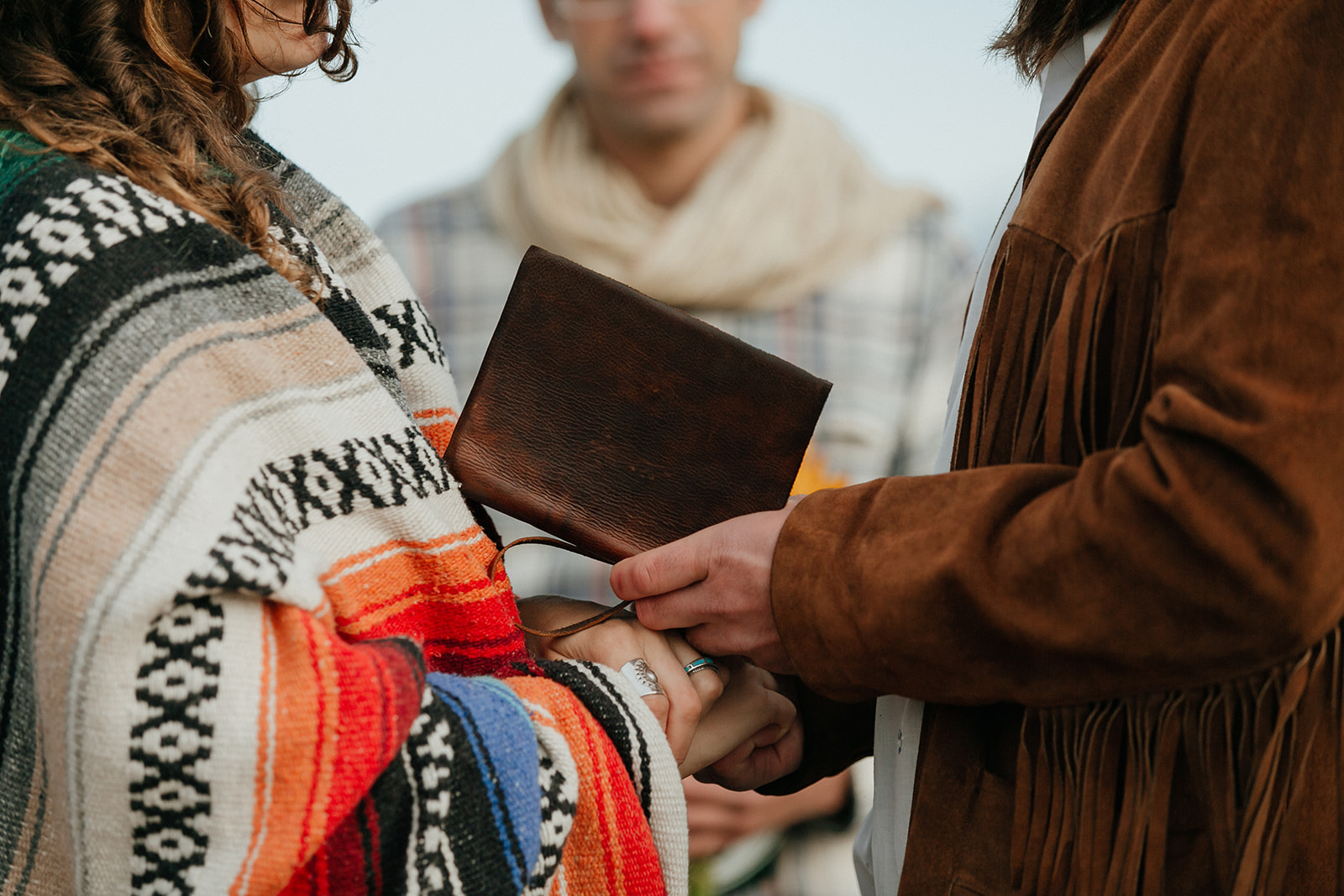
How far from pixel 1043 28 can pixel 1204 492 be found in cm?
61

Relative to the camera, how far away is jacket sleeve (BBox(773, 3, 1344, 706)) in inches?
28.1

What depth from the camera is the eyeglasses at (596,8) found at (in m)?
2.20

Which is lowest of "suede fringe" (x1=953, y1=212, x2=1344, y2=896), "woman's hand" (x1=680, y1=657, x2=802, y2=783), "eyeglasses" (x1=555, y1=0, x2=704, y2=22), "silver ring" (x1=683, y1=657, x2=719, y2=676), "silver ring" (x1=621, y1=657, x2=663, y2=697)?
"woman's hand" (x1=680, y1=657, x2=802, y2=783)

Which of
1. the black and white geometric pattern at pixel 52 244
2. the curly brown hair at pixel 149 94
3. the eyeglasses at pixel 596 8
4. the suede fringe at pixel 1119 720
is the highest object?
the eyeglasses at pixel 596 8

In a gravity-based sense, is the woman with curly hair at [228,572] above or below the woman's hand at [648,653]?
above

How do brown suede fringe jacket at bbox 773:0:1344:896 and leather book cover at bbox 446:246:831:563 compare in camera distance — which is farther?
leather book cover at bbox 446:246:831:563

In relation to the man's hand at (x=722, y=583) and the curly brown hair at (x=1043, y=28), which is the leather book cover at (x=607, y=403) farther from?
the curly brown hair at (x=1043, y=28)

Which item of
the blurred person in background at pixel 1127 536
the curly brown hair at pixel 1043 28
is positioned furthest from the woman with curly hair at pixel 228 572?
the curly brown hair at pixel 1043 28

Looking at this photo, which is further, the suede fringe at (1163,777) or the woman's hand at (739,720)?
the woman's hand at (739,720)

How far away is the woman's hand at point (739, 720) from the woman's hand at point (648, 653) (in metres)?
0.02

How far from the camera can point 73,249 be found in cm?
74

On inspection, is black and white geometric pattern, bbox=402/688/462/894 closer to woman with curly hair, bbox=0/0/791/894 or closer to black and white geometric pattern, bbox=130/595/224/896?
woman with curly hair, bbox=0/0/791/894

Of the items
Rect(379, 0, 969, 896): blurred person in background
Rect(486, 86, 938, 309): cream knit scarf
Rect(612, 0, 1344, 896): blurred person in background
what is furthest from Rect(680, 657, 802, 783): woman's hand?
Rect(486, 86, 938, 309): cream knit scarf

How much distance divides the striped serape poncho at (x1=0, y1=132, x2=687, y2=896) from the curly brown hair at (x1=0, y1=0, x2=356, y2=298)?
40 mm
